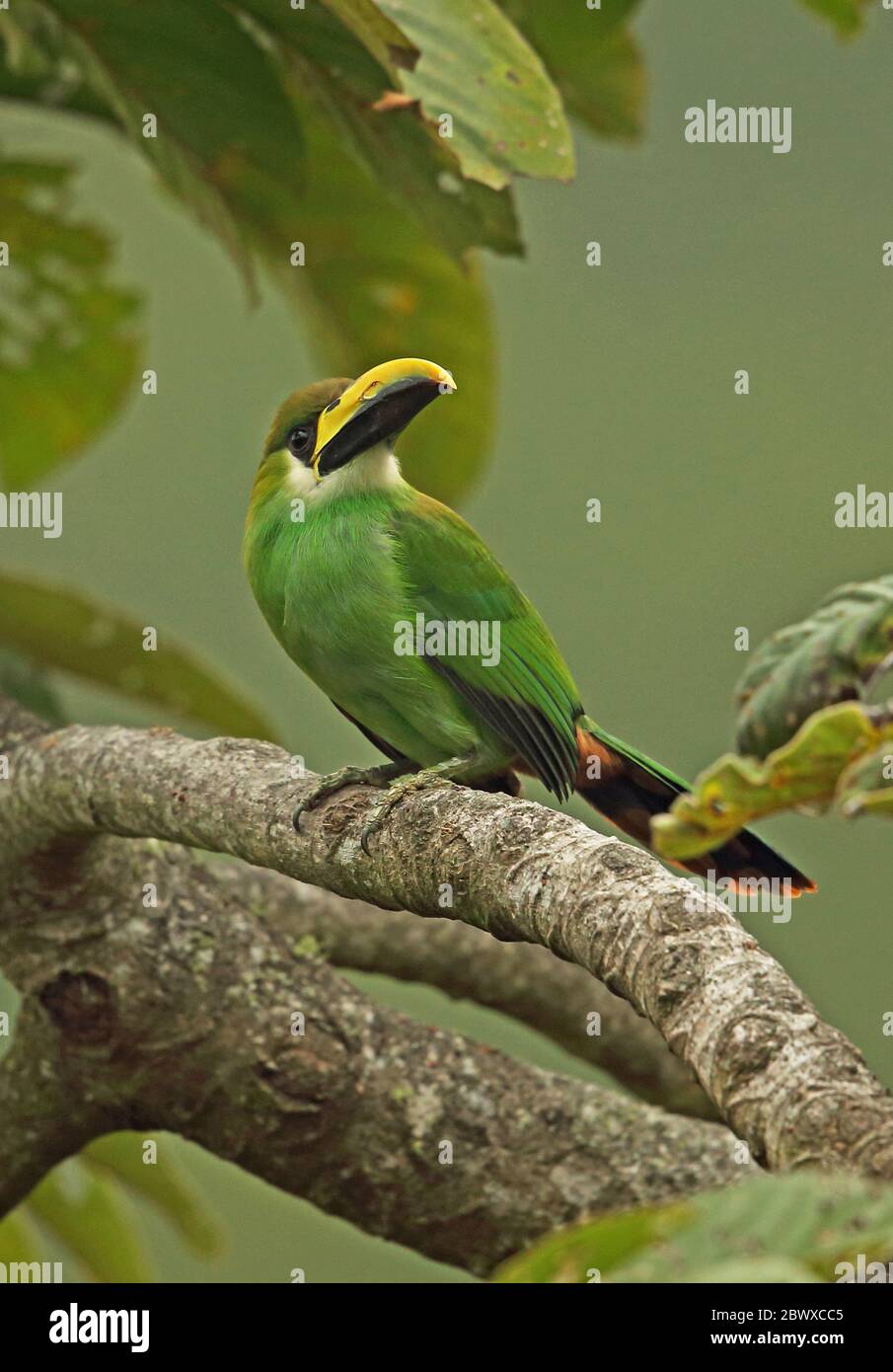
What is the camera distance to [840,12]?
11.1 feet

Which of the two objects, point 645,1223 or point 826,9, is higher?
Result: point 826,9

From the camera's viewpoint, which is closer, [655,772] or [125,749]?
[125,749]

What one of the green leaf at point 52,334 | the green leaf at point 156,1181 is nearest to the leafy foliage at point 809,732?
the green leaf at point 156,1181

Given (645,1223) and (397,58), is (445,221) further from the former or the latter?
(645,1223)

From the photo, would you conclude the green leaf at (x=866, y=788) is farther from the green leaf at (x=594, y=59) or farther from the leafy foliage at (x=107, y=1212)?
the green leaf at (x=594, y=59)

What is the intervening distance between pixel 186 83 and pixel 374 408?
700mm

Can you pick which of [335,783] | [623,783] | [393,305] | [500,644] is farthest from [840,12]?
[335,783]

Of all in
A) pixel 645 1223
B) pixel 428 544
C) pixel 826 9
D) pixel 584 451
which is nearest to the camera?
pixel 645 1223

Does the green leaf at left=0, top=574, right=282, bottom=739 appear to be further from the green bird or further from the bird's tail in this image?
the bird's tail

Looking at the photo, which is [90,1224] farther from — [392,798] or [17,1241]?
[392,798]

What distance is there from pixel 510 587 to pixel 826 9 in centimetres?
146
